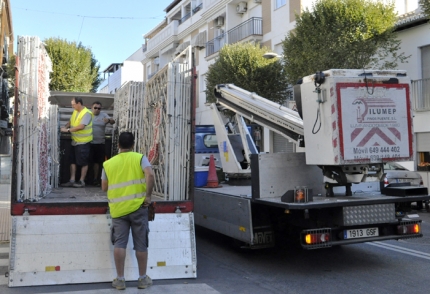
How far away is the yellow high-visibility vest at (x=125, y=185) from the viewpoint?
5762 millimetres

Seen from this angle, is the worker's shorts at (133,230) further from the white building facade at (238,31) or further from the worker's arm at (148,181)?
the white building facade at (238,31)

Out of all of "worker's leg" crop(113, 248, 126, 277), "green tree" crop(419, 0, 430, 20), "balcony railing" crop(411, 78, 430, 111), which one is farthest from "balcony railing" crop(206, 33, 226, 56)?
"worker's leg" crop(113, 248, 126, 277)

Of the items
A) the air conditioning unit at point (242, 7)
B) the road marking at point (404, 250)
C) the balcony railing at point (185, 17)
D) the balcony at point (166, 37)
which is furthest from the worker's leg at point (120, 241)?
the balcony at point (166, 37)

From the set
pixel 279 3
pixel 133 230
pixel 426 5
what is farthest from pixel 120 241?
pixel 279 3

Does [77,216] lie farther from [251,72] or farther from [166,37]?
[166,37]

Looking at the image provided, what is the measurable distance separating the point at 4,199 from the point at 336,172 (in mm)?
13235

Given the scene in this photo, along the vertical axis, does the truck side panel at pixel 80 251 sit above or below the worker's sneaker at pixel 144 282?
above

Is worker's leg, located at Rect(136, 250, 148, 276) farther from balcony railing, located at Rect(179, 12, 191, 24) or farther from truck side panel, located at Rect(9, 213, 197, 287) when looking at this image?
balcony railing, located at Rect(179, 12, 191, 24)

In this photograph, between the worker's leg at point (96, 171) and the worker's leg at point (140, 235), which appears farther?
the worker's leg at point (96, 171)

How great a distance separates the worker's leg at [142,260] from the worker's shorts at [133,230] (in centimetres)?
5

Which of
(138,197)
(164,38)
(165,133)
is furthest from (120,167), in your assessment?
(164,38)

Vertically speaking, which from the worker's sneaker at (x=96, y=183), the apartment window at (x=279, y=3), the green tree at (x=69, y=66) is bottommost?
the worker's sneaker at (x=96, y=183)

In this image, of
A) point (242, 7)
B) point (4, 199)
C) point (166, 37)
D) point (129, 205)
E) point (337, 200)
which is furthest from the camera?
point (166, 37)

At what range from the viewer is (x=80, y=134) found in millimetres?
8891
